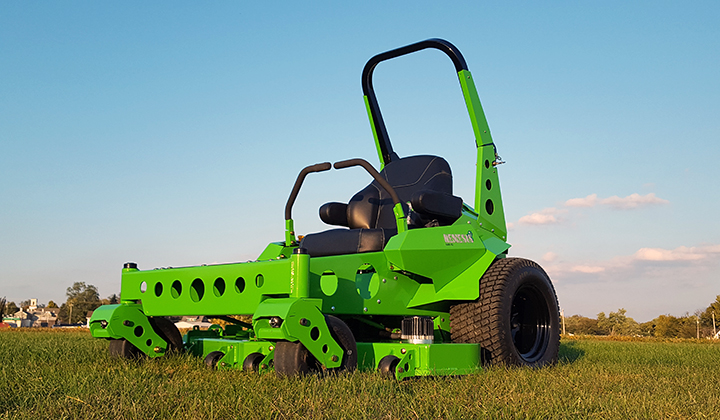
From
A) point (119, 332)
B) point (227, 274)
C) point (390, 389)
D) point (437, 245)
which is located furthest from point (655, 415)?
point (119, 332)

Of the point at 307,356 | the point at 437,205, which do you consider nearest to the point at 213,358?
the point at 307,356

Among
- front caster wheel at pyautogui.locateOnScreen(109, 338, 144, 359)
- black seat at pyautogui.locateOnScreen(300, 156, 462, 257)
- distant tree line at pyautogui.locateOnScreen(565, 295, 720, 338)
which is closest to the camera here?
front caster wheel at pyautogui.locateOnScreen(109, 338, 144, 359)

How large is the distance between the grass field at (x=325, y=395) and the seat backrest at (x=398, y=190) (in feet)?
6.40

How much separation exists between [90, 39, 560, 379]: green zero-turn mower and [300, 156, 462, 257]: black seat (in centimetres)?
1

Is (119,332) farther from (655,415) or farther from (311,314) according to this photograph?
(655,415)

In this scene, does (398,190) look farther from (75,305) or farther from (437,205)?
(75,305)

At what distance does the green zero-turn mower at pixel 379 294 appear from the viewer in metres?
3.46

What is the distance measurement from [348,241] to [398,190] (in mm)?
1313

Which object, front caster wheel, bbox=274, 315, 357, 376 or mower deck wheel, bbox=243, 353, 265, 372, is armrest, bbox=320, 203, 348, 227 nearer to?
mower deck wheel, bbox=243, 353, 265, 372

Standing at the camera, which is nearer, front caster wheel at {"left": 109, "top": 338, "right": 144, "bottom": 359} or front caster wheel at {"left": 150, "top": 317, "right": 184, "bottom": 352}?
front caster wheel at {"left": 109, "top": 338, "right": 144, "bottom": 359}

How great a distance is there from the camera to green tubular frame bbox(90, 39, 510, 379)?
11.1 ft

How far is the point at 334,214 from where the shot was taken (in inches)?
224

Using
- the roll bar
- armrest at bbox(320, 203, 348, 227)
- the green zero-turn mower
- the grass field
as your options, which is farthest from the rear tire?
the roll bar

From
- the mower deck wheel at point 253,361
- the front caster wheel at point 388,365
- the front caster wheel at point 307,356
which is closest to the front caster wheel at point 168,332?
the mower deck wheel at point 253,361
